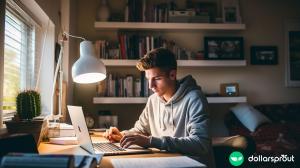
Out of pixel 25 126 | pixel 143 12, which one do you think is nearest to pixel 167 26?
pixel 143 12

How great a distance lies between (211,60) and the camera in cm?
389

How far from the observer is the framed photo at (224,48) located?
3982 mm

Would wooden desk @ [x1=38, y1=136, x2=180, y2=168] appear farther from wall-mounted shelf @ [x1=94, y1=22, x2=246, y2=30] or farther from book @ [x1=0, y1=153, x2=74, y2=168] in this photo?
wall-mounted shelf @ [x1=94, y1=22, x2=246, y2=30]

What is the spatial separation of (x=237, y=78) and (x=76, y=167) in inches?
→ 142

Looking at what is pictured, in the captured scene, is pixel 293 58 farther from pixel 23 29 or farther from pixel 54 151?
pixel 54 151

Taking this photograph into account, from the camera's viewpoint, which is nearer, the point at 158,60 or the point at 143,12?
the point at 158,60

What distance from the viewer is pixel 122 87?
12.4 feet

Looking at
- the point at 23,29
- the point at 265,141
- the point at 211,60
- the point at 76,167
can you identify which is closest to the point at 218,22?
the point at 211,60

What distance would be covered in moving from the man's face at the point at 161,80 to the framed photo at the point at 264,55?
97.2 inches

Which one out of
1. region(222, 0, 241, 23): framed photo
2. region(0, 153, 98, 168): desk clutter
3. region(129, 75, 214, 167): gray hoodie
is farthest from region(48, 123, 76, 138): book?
region(222, 0, 241, 23): framed photo

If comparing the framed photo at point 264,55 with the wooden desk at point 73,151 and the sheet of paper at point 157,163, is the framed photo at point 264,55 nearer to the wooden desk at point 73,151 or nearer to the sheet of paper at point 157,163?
the wooden desk at point 73,151

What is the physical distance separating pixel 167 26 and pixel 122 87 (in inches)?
32.6

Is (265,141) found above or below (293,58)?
below

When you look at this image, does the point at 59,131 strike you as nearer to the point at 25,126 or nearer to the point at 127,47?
the point at 25,126
